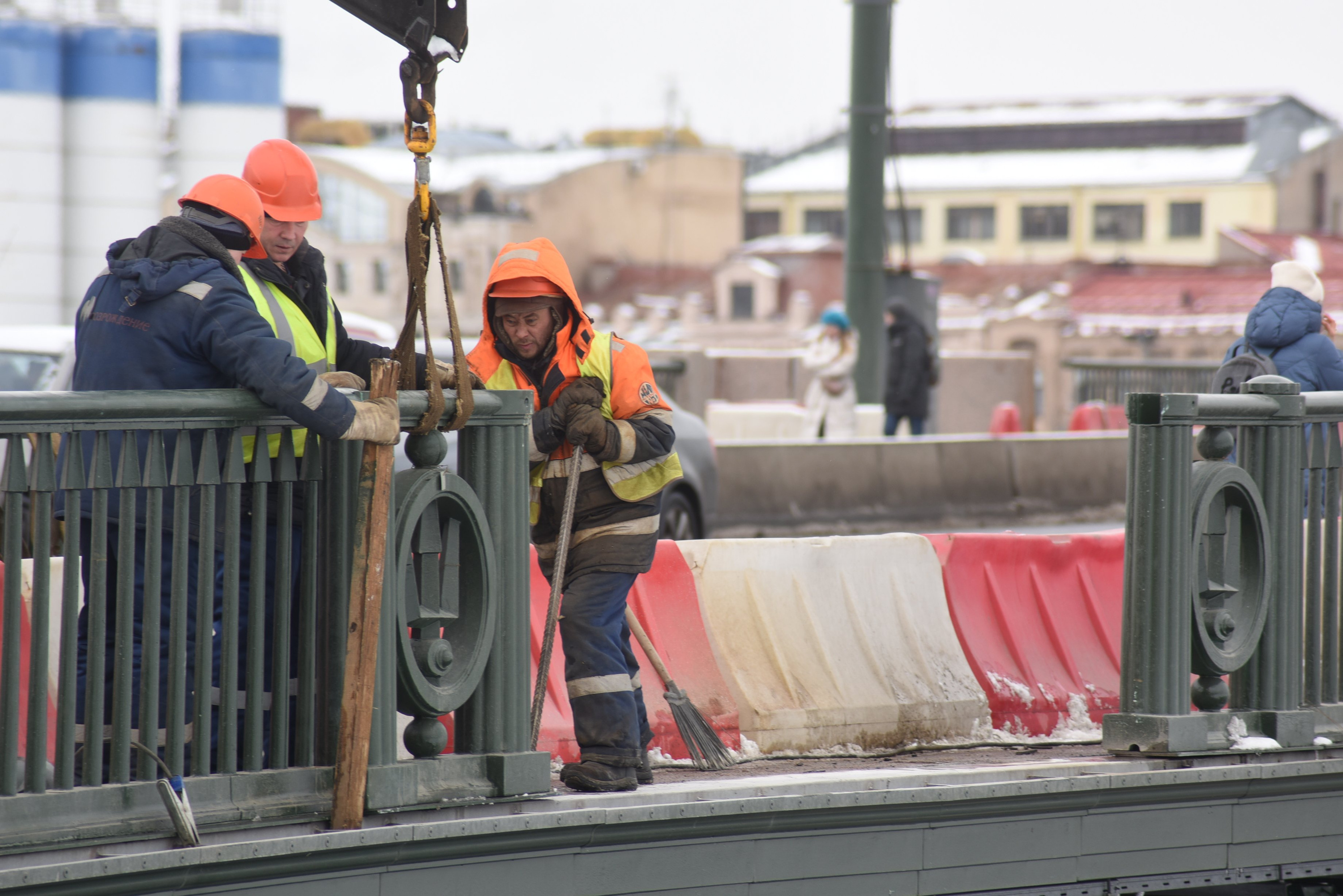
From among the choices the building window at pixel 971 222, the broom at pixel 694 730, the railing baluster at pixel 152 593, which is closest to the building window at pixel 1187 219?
the building window at pixel 971 222

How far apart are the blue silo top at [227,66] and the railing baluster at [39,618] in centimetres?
5694

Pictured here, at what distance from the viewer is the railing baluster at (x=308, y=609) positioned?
13.5 ft

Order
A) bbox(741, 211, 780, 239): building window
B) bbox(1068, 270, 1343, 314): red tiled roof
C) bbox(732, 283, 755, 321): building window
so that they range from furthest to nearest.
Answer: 1. bbox(741, 211, 780, 239): building window
2. bbox(732, 283, 755, 321): building window
3. bbox(1068, 270, 1343, 314): red tiled roof

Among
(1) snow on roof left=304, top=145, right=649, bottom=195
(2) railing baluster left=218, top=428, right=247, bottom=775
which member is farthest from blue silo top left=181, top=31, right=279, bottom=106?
(2) railing baluster left=218, top=428, right=247, bottom=775

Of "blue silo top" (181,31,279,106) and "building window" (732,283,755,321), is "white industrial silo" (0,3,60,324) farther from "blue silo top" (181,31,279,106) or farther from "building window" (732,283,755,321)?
"building window" (732,283,755,321)

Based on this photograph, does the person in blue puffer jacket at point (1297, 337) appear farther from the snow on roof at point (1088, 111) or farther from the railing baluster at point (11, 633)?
the snow on roof at point (1088, 111)

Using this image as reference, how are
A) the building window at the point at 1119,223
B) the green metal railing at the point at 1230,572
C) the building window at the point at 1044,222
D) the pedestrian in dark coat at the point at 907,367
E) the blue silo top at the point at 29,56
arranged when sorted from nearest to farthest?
1. the green metal railing at the point at 1230,572
2. the pedestrian in dark coat at the point at 907,367
3. the blue silo top at the point at 29,56
4. the building window at the point at 1119,223
5. the building window at the point at 1044,222

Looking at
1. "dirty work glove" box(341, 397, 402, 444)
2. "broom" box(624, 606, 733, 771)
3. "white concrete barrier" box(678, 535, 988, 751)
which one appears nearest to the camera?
"dirty work glove" box(341, 397, 402, 444)

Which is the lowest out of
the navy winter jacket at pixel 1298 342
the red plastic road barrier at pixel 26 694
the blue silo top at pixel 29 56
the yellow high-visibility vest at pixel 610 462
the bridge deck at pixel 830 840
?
the bridge deck at pixel 830 840

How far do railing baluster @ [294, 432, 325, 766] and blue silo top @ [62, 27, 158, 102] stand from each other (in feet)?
180

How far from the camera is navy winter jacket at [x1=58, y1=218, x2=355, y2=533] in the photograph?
395cm

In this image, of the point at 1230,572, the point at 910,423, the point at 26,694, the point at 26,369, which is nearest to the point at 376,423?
the point at 26,694

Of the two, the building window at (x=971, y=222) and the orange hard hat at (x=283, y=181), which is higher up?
the building window at (x=971, y=222)

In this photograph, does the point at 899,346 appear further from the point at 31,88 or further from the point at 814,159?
the point at 814,159
